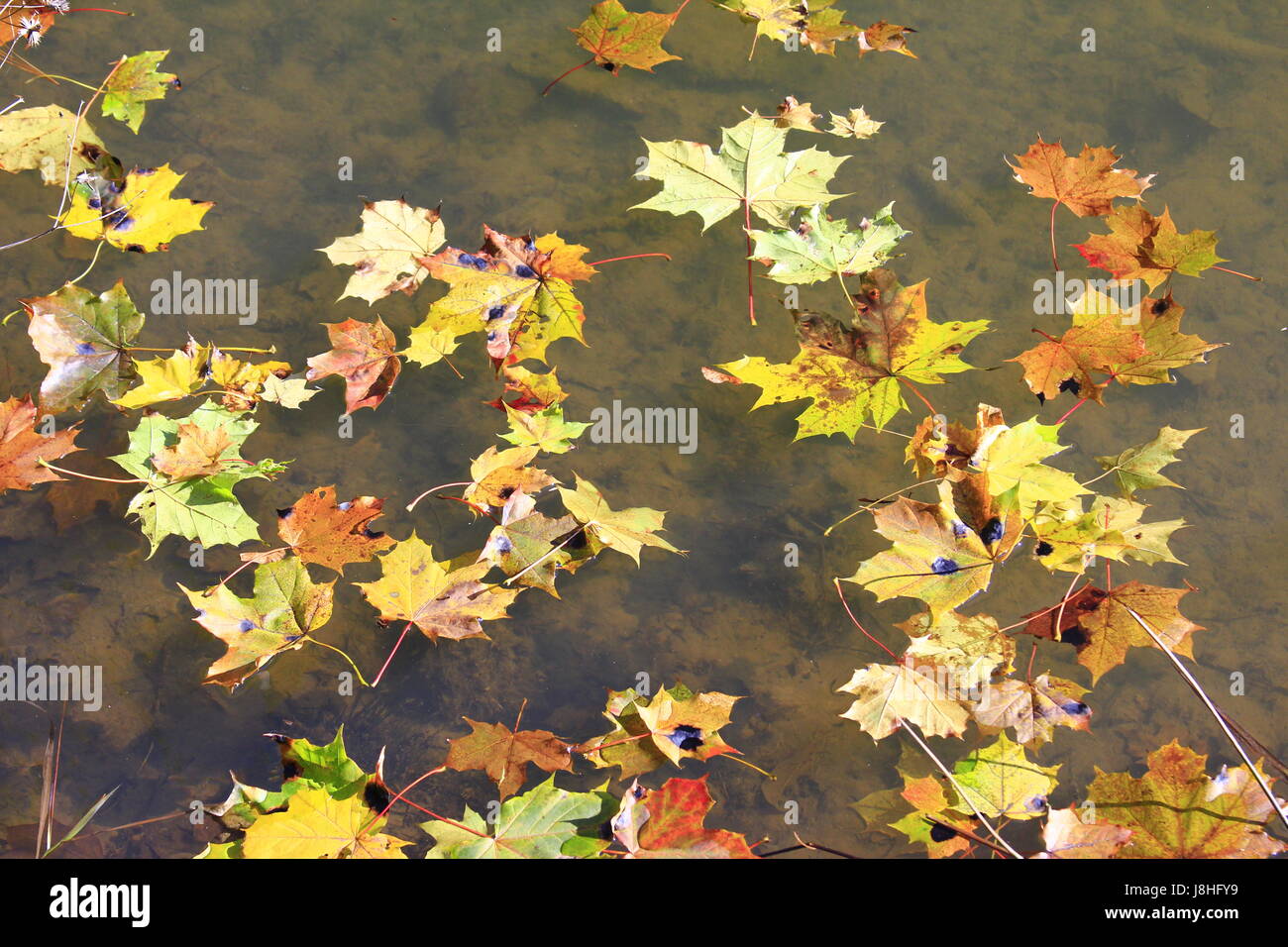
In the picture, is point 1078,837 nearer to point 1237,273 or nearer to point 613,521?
point 613,521

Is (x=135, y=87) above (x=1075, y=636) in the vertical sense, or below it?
above

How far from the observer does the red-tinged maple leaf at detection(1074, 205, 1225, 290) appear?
212 cm

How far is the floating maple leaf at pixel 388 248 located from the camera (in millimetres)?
2084

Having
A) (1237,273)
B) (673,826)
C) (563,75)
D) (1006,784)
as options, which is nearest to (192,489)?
(673,826)

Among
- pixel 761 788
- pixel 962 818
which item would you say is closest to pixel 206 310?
pixel 761 788

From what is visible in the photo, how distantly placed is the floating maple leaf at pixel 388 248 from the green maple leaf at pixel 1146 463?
152cm

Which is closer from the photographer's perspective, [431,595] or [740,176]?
[431,595]

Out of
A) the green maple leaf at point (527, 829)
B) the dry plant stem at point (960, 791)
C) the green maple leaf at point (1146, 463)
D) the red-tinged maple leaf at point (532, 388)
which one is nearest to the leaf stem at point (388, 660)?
the green maple leaf at point (527, 829)

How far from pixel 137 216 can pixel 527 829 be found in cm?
160

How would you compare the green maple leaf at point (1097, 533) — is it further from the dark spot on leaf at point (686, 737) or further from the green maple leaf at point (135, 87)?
the green maple leaf at point (135, 87)

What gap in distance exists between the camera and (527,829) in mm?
1739

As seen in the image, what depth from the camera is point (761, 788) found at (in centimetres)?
189

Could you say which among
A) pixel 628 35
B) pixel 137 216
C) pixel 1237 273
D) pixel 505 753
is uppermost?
pixel 628 35
